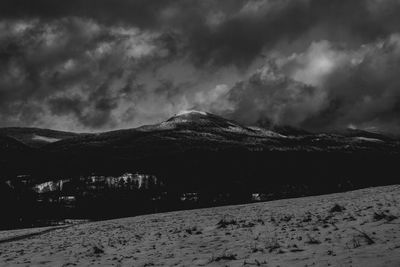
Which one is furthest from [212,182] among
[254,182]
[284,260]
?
[284,260]

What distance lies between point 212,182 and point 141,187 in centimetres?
3122

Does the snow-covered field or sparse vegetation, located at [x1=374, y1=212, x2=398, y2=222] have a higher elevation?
sparse vegetation, located at [x1=374, y1=212, x2=398, y2=222]

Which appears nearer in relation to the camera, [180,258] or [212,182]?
A: [180,258]

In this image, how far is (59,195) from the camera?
189625mm

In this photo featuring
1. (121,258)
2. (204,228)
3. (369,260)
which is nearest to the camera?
(369,260)

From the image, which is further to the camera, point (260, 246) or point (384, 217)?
point (384, 217)

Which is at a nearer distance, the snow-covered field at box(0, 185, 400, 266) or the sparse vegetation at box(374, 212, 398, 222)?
the snow-covered field at box(0, 185, 400, 266)

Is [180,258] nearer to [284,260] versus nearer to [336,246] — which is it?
[284,260]

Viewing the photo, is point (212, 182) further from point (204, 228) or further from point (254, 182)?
point (204, 228)

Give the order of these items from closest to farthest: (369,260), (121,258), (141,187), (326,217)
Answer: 1. (369,260)
2. (121,258)
3. (326,217)
4. (141,187)

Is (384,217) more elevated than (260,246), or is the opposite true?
(384,217)

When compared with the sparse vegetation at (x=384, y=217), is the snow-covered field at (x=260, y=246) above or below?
below

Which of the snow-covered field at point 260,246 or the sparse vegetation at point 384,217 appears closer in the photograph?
the snow-covered field at point 260,246

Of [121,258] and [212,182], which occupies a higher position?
[212,182]
